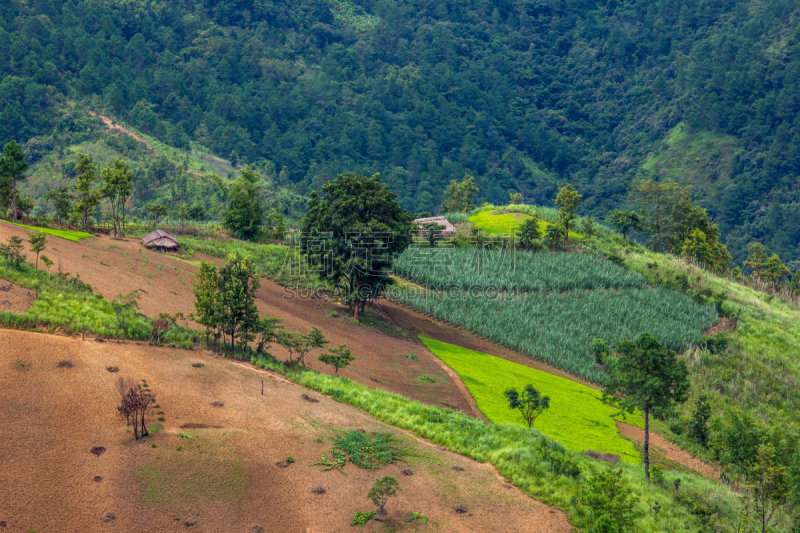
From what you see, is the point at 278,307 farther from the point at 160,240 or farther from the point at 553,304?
the point at 553,304

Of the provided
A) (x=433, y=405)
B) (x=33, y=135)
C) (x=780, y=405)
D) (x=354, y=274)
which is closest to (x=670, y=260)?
(x=780, y=405)

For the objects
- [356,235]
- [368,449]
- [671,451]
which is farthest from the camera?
[356,235]

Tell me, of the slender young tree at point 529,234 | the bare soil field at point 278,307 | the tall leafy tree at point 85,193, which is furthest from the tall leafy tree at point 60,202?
the slender young tree at point 529,234

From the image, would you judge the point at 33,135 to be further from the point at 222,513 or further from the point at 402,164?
the point at 222,513

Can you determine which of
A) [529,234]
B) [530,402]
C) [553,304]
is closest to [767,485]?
[530,402]

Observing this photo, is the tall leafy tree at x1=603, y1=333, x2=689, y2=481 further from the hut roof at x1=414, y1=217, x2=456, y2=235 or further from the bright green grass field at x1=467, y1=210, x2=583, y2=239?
the bright green grass field at x1=467, y1=210, x2=583, y2=239

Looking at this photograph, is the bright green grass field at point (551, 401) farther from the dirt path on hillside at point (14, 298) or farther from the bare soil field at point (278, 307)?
the dirt path on hillside at point (14, 298)
